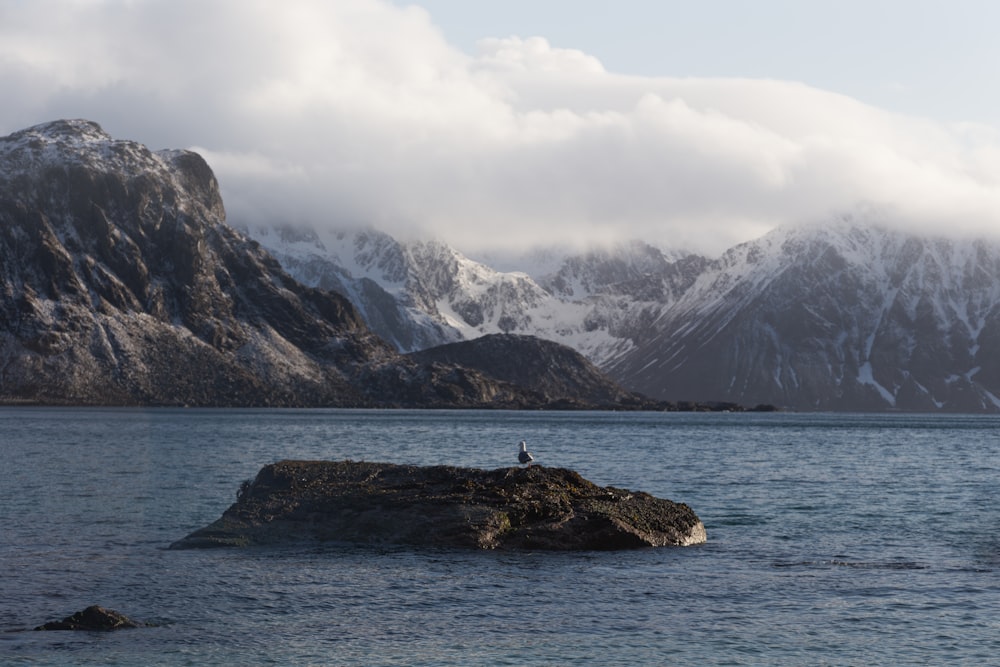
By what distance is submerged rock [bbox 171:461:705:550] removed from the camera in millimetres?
49719

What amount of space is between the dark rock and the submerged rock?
557 inches

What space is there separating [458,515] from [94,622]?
17.8 m

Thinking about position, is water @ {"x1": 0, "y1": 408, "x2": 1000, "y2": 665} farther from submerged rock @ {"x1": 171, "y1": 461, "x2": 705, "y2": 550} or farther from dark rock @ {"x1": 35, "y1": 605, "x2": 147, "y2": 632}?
submerged rock @ {"x1": 171, "y1": 461, "x2": 705, "y2": 550}

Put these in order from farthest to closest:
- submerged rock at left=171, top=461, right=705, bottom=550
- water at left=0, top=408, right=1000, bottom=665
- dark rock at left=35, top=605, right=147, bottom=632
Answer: submerged rock at left=171, top=461, right=705, bottom=550 < dark rock at left=35, top=605, right=147, bottom=632 < water at left=0, top=408, right=1000, bottom=665

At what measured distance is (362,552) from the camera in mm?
48594

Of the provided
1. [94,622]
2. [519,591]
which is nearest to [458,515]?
[519,591]

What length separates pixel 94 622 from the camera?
35438 millimetres

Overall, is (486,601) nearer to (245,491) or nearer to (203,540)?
(203,540)

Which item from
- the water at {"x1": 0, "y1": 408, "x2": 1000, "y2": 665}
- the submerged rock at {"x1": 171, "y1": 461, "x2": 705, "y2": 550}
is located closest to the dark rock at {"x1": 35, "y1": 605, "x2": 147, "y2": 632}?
the water at {"x1": 0, "y1": 408, "x2": 1000, "y2": 665}

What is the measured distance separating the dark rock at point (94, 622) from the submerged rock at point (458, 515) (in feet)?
46.5

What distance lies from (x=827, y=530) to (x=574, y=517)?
16765 mm

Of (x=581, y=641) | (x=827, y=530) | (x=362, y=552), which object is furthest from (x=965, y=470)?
(x=581, y=641)

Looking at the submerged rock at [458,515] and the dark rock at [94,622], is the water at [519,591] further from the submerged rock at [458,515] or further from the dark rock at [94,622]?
the submerged rock at [458,515]

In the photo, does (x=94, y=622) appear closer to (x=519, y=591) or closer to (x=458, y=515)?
(x=519, y=591)
